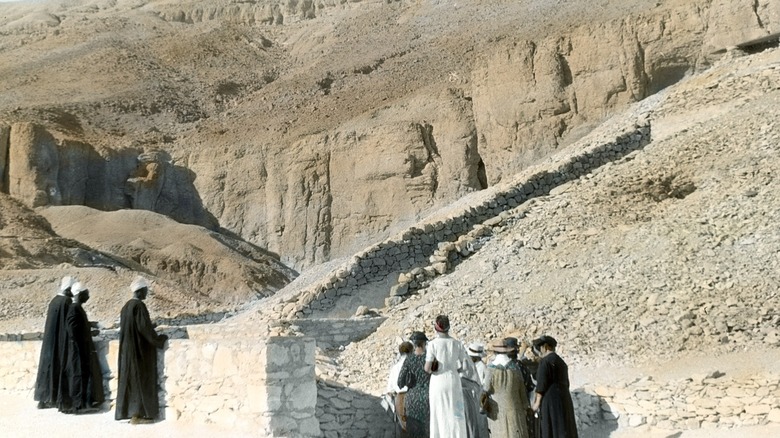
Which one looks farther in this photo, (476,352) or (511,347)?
(476,352)

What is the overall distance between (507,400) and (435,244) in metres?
8.31

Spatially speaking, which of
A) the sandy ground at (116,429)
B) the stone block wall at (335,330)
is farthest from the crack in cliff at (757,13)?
the sandy ground at (116,429)

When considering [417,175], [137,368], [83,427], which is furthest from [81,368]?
[417,175]

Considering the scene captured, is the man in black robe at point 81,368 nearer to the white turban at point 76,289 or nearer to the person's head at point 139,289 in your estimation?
the white turban at point 76,289

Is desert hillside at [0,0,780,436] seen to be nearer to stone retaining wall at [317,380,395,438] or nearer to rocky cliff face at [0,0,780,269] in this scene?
rocky cliff face at [0,0,780,269]

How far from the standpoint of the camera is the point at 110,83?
41.2 m

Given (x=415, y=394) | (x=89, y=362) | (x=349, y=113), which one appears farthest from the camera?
(x=349, y=113)

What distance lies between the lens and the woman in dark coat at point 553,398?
7.51 meters

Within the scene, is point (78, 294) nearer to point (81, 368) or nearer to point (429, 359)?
point (81, 368)

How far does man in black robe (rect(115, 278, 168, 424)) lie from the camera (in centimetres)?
817

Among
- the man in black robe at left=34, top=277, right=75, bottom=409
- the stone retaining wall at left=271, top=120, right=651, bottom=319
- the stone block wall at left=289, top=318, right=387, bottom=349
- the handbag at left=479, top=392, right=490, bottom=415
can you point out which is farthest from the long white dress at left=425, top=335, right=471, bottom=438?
the stone retaining wall at left=271, top=120, right=651, bottom=319

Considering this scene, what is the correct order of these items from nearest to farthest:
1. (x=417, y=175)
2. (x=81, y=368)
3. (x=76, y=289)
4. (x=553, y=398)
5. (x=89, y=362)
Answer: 1. (x=553, y=398)
2. (x=81, y=368)
3. (x=89, y=362)
4. (x=76, y=289)
5. (x=417, y=175)

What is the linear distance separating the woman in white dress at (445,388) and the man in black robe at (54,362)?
3603 mm

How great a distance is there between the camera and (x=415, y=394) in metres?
8.01
